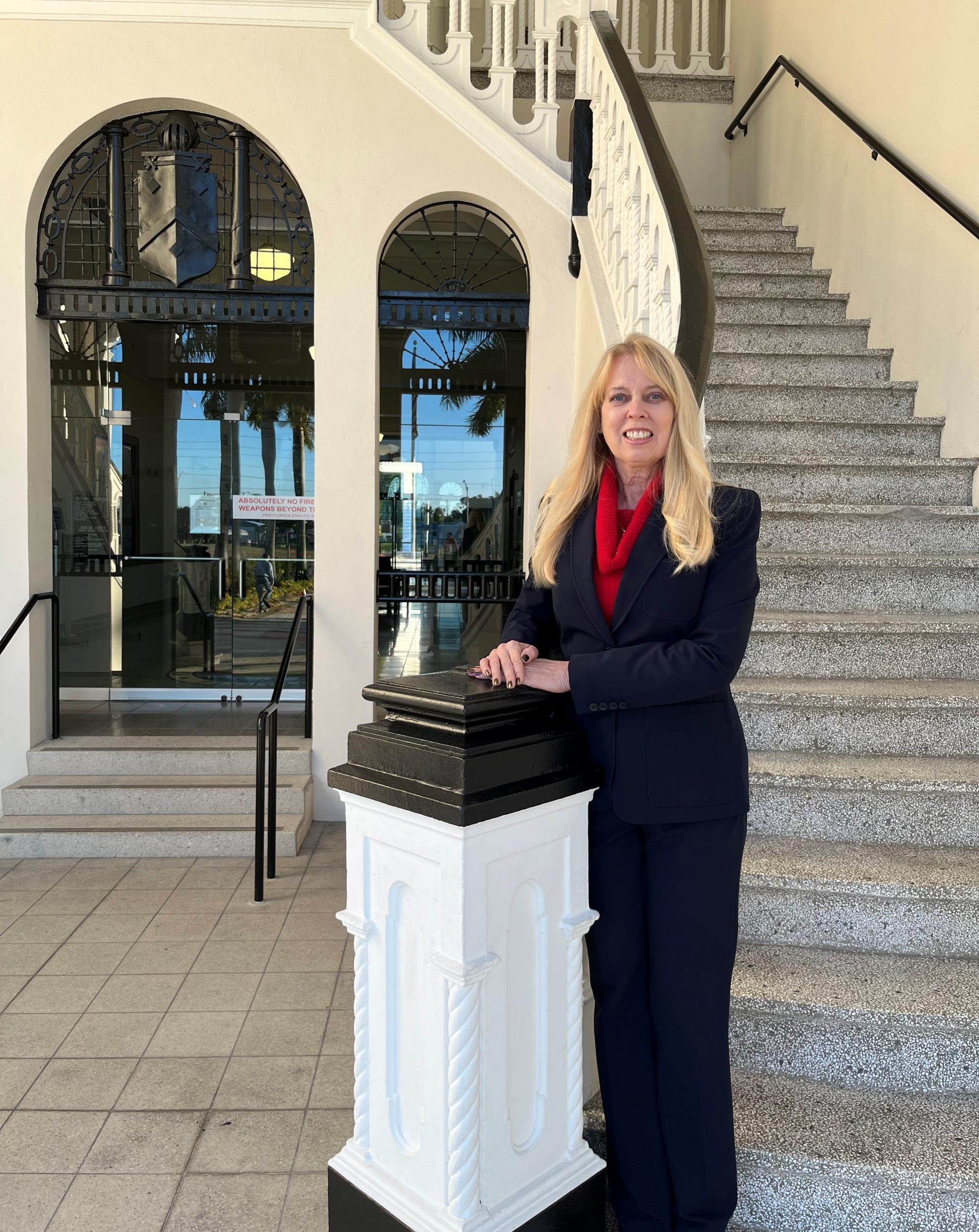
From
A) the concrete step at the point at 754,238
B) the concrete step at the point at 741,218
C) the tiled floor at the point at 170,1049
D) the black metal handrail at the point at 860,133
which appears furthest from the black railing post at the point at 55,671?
the black metal handrail at the point at 860,133

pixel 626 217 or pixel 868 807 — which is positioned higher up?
pixel 626 217

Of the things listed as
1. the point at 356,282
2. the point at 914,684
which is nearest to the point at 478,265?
the point at 356,282

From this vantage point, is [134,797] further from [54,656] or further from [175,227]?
[175,227]

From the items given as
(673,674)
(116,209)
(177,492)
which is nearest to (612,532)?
(673,674)

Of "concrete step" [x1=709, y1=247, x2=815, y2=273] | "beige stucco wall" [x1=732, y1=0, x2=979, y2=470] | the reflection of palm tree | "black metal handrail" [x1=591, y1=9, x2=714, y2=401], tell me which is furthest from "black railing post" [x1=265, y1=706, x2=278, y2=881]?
"concrete step" [x1=709, y1=247, x2=815, y2=273]

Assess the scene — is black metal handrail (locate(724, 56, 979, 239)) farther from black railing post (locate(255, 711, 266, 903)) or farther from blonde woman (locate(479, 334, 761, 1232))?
black railing post (locate(255, 711, 266, 903))

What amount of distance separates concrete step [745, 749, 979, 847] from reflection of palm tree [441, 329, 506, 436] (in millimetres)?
4802

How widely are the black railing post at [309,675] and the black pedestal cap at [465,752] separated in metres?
3.74

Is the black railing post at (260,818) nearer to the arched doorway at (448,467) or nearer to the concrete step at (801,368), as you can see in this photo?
the arched doorway at (448,467)

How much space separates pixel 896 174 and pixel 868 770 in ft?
12.2

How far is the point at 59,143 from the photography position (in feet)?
17.1

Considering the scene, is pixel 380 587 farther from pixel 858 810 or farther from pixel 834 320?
pixel 858 810

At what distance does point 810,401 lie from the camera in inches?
190

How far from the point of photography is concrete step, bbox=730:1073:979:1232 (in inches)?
79.9
